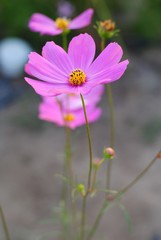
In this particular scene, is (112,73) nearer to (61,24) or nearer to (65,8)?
(61,24)

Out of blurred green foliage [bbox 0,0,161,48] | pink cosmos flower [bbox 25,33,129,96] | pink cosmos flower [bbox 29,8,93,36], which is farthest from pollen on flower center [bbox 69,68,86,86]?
blurred green foliage [bbox 0,0,161,48]

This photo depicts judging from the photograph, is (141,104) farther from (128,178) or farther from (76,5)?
(76,5)

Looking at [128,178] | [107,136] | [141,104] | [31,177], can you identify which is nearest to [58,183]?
[31,177]

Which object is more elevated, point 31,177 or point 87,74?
point 87,74

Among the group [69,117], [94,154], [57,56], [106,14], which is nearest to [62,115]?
[69,117]

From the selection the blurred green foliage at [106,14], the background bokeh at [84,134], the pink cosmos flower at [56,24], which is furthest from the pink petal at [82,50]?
the blurred green foliage at [106,14]

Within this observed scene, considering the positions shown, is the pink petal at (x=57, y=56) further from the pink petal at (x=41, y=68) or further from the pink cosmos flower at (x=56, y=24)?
the pink cosmos flower at (x=56, y=24)
